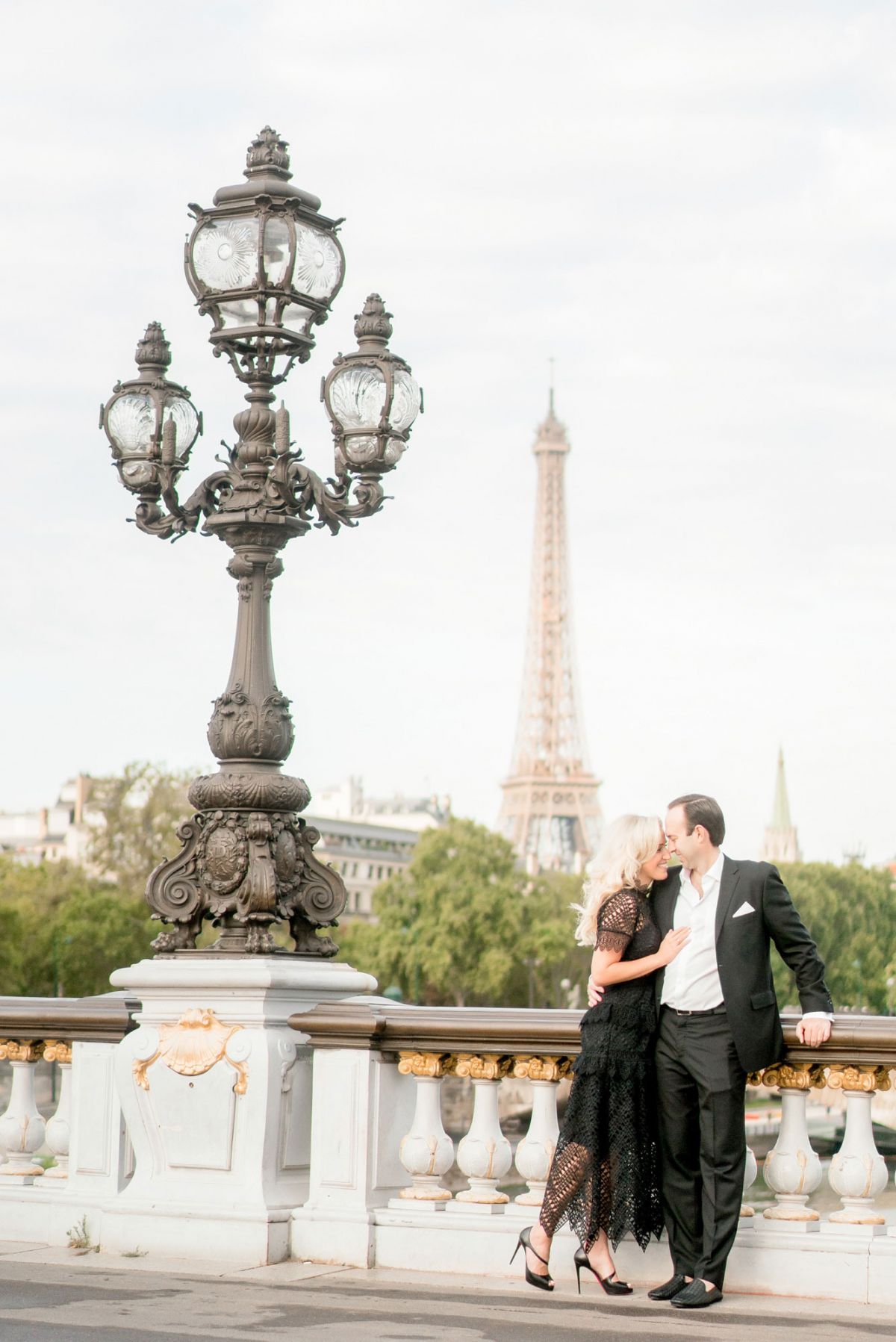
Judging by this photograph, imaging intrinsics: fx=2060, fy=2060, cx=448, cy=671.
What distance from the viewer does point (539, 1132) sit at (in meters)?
8.96

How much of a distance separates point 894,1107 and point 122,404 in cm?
6351

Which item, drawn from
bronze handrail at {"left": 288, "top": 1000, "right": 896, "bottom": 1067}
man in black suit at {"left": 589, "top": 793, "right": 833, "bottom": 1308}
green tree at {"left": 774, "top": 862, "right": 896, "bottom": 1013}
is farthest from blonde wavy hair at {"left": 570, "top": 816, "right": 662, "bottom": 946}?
green tree at {"left": 774, "top": 862, "right": 896, "bottom": 1013}

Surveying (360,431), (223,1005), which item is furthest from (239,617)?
(223,1005)

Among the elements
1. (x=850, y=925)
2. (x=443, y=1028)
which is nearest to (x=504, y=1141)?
(x=443, y=1028)

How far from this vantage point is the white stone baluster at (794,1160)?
839 centimetres

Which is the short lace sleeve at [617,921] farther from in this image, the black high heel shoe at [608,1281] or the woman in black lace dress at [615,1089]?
the black high heel shoe at [608,1281]

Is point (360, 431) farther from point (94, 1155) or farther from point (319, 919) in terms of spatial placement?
point (94, 1155)

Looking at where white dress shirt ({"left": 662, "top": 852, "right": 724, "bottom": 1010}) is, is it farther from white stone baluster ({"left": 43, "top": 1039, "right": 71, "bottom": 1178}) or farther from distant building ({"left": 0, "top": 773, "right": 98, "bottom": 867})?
distant building ({"left": 0, "top": 773, "right": 98, "bottom": 867})

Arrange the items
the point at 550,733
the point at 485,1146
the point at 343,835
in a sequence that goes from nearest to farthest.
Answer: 1. the point at 485,1146
2. the point at 550,733
3. the point at 343,835

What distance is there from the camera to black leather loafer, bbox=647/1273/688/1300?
8125 mm

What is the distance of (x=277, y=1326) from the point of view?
7.61 m

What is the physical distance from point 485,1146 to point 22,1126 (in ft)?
8.64

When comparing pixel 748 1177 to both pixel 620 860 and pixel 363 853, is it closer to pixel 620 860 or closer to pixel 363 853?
pixel 620 860

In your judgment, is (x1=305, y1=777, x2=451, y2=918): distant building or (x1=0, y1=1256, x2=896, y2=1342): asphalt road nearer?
(x1=0, y1=1256, x2=896, y2=1342): asphalt road
